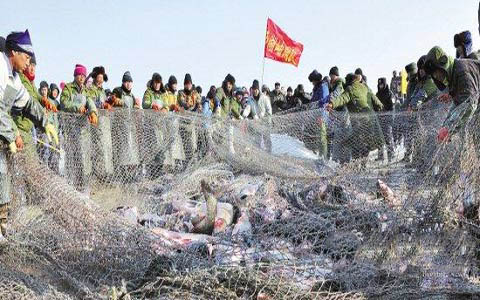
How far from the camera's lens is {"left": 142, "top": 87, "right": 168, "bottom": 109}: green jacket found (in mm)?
8344

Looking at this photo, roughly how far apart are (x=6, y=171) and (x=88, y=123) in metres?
2.79

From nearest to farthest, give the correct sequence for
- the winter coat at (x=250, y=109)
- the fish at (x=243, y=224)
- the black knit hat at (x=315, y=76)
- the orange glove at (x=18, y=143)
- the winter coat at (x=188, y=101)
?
1. the orange glove at (x=18, y=143)
2. the fish at (x=243, y=224)
3. the black knit hat at (x=315, y=76)
4. the winter coat at (x=188, y=101)
5. the winter coat at (x=250, y=109)

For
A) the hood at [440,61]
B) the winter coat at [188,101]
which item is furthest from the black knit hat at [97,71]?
the hood at [440,61]

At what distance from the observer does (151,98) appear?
8.41m

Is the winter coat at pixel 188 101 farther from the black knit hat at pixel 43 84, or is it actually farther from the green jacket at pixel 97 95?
the black knit hat at pixel 43 84

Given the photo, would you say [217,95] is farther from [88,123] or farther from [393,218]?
[393,218]

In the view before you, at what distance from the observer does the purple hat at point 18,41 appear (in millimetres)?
4375

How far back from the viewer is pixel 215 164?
23.0ft

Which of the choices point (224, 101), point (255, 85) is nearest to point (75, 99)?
point (224, 101)

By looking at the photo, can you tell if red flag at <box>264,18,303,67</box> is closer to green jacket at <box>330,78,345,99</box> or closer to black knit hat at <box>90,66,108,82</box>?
green jacket at <box>330,78,345,99</box>

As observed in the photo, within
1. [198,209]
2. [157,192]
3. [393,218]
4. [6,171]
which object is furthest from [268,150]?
[393,218]

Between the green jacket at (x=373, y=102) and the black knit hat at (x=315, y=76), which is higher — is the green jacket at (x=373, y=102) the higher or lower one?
the lower one

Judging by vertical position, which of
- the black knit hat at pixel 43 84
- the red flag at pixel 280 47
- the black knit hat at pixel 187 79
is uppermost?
the red flag at pixel 280 47

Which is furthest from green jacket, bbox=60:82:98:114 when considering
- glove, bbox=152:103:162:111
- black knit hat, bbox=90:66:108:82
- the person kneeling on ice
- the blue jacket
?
the blue jacket
